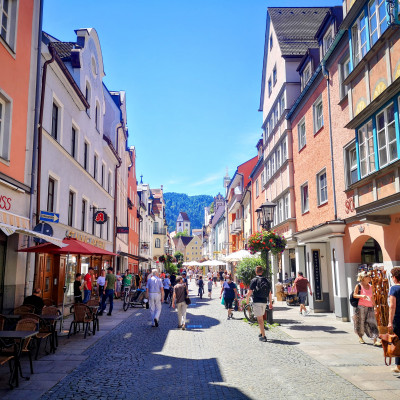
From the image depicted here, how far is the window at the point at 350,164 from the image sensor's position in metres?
13.9

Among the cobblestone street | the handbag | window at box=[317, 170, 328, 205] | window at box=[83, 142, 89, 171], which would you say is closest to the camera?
the cobblestone street

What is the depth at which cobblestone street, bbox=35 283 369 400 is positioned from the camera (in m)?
6.11

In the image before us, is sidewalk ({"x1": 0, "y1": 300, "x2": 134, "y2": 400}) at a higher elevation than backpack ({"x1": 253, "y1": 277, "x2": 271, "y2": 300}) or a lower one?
lower

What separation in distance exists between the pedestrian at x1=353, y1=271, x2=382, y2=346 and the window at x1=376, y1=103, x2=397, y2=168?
2988mm

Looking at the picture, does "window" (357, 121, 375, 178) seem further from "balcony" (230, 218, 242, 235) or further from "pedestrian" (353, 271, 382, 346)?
"balcony" (230, 218, 242, 235)

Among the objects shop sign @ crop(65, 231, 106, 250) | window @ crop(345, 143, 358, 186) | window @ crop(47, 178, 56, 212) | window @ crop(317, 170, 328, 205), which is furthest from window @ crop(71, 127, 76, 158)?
window @ crop(345, 143, 358, 186)

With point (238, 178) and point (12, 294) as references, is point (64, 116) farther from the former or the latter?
point (238, 178)

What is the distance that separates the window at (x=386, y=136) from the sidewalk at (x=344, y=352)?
4.63m

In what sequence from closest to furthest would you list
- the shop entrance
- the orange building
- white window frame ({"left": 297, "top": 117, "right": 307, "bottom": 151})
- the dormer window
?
1. the orange building
2. the shop entrance
3. the dormer window
4. white window frame ({"left": 297, "top": 117, "right": 307, "bottom": 151})

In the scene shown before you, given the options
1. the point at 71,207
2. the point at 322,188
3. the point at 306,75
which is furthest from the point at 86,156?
the point at 322,188

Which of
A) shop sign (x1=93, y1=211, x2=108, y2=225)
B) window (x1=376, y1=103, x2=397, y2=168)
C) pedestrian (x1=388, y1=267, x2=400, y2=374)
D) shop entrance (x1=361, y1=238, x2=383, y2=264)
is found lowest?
pedestrian (x1=388, y1=267, x2=400, y2=374)

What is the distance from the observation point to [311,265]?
17750 millimetres

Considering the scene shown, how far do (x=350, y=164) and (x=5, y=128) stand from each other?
432 inches

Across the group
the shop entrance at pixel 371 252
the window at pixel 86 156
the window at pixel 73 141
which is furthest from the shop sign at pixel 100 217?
the shop entrance at pixel 371 252
